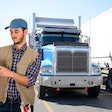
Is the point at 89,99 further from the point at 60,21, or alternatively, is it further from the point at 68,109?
the point at 60,21

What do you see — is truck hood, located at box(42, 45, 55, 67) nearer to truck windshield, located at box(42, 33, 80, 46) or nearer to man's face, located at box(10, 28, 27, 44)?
truck windshield, located at box(42, 33, 80, 46)

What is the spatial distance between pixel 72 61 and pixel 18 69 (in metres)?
9.16

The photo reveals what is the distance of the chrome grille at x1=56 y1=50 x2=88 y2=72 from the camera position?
12.4 meters

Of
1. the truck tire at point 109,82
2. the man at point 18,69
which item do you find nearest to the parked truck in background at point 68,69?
the truck tire at point 109,82

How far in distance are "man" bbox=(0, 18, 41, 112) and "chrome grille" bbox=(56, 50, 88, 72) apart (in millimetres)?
8924

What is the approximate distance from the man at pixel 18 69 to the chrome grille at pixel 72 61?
29.3 feet

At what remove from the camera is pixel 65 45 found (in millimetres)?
12578

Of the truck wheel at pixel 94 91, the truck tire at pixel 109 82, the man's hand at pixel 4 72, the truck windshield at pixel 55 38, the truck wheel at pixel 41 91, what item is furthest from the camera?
the truck tire at pixel 109 82

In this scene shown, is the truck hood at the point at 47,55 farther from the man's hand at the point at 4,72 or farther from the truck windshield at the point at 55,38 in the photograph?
the man's hand at the point at 4,72

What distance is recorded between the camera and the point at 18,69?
343 centimetres

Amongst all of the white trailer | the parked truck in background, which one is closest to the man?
the parked truck in background

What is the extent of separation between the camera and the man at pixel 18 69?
134 inches

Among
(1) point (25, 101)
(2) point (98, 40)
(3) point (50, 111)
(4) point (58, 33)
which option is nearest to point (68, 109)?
(3) point (50, 111)

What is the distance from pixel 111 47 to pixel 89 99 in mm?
3694
